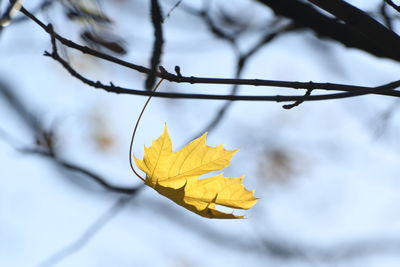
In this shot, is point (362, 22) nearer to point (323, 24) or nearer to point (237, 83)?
point (237, 83)

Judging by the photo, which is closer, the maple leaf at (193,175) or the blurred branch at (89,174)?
the maple leaf at (193,175)

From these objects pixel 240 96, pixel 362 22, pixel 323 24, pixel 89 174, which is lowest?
pixel 240 96

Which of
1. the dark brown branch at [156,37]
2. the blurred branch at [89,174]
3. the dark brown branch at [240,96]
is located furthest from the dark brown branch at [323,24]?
the blurred branch at [89,174]

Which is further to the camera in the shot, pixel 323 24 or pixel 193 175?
pixel 323 24

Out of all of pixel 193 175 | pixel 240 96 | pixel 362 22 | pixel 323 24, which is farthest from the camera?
pixel 323 24

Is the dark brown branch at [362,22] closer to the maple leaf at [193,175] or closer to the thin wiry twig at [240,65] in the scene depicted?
the maple leaf at [193,175]

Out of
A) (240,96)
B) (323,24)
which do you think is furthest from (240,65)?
(240,96)

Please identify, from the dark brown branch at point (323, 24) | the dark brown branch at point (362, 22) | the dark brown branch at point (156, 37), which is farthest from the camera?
the dark brown branch at point (323, 24)

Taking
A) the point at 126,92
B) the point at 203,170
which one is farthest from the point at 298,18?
the point at 126,92

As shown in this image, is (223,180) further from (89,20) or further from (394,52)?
(89,20)
